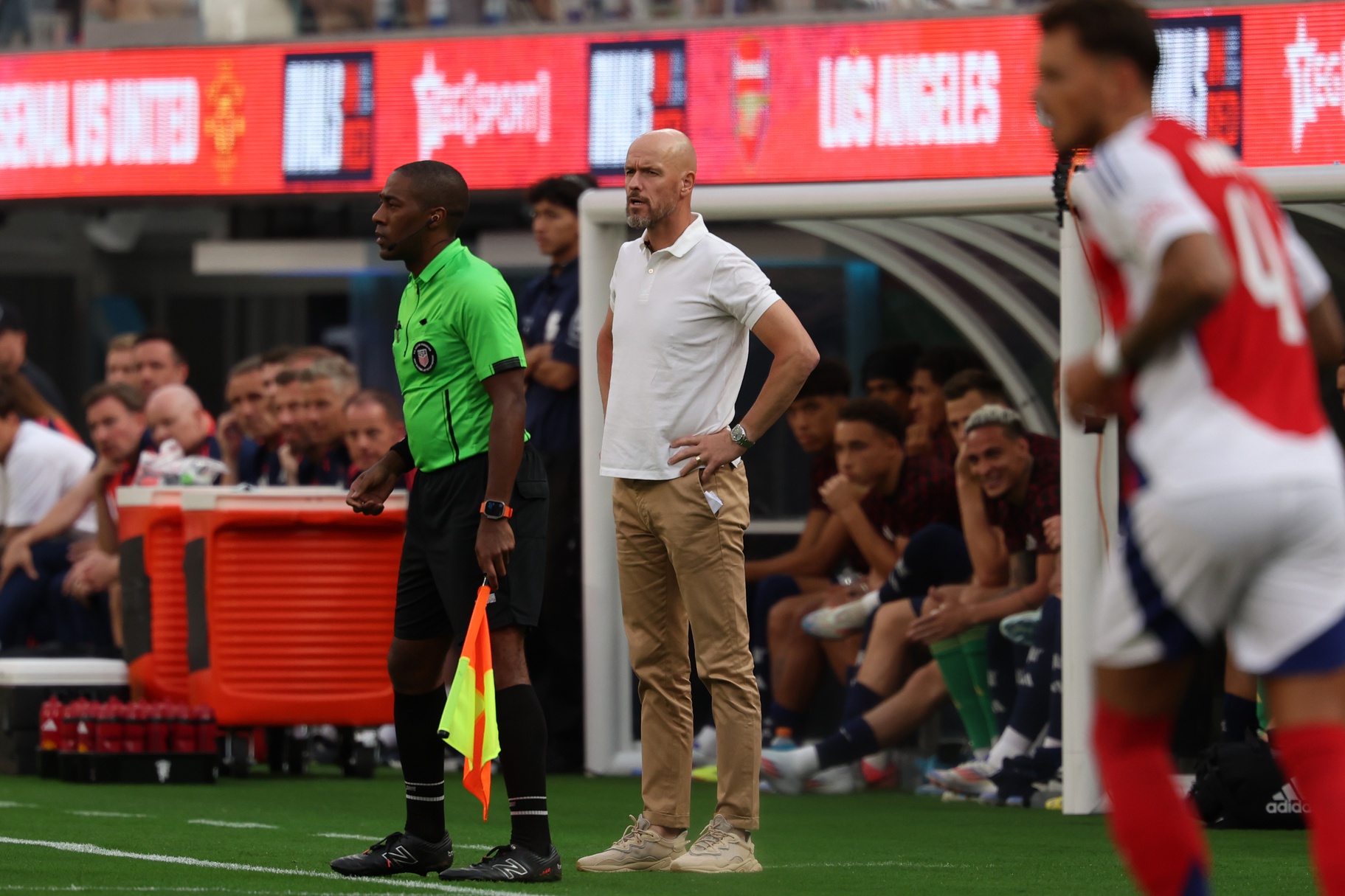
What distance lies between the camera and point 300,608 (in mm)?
8297

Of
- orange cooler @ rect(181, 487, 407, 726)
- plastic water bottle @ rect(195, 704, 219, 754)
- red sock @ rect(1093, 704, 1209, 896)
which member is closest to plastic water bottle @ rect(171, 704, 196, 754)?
plastic water bottle @ rect(195, 704, 219, 754)

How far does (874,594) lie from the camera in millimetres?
8250

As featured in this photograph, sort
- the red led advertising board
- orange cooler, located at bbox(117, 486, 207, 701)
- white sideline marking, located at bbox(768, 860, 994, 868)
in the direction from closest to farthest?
white sideline marking, located at bbox(768, 860, 994, 868)
orange cooler, located at bbox(117, 486, 207, 701)
the red led advertising board

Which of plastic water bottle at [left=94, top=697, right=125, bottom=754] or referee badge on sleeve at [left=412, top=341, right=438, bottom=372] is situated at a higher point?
referee badge on sleeve at [left=412, top=341, right=438, bottom=372]

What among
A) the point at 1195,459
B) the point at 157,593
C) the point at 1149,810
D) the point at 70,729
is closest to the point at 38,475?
the point at 157,593

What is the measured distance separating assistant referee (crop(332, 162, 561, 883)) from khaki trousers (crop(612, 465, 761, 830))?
370 millimetres

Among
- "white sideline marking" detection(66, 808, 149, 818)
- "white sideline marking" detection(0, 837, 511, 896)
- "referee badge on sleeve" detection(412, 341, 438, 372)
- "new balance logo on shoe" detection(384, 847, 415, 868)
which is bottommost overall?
"white sideline marking" detection(66, 808, 149, 818)

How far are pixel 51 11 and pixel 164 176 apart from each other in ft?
5.88

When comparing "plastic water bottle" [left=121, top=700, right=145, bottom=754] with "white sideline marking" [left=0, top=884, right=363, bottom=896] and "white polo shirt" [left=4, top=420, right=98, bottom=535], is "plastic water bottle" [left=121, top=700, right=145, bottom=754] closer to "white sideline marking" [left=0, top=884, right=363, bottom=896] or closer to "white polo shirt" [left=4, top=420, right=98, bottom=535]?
"white polo shirt" [left=4, top=420, right=98, bottom=535]

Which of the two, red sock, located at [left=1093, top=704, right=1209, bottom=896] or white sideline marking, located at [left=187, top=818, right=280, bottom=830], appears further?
white sideline marking, located at [left=187, top=818, right=280, bottom=830]

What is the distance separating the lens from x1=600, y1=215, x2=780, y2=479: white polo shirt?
534 cm

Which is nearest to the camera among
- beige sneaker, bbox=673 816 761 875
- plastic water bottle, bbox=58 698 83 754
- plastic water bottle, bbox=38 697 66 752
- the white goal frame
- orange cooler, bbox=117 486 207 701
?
beige sneaker, bbox=673 816 761 875

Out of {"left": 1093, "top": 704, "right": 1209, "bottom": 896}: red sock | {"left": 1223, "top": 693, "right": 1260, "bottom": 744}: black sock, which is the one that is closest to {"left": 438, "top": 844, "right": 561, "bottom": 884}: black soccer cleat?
{"left": 1093, "top": 704, "right": 1209, "bottom": 896}: red sock

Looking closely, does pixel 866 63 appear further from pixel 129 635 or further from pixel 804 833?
pixel 804 833
